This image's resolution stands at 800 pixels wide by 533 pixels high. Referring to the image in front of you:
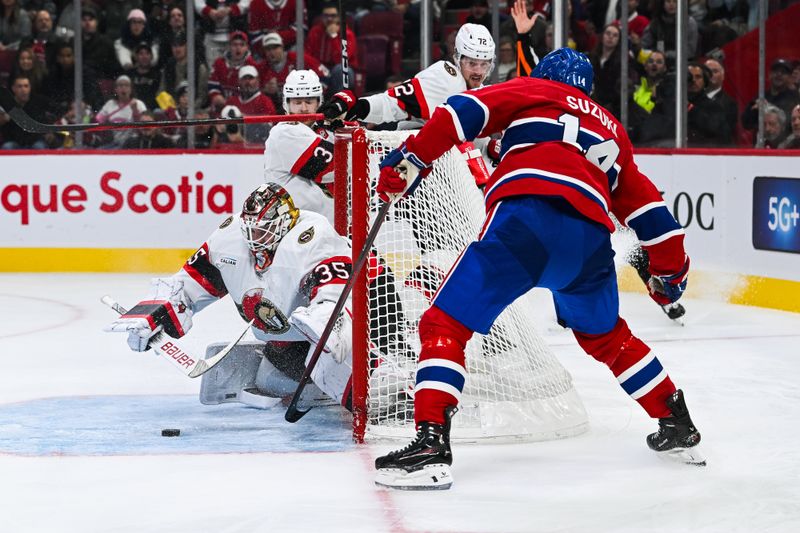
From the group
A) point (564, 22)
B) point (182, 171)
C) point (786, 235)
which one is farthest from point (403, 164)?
point (182, 171)

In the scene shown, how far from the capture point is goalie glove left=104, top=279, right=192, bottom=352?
3949mm

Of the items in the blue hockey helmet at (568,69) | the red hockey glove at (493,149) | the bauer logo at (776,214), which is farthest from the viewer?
the bauer logo at (776,214)

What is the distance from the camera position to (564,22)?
24.0 feet

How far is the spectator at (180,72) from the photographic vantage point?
27.4ft

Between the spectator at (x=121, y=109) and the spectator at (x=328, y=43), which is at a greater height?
the spectator at (x=328, y=43)

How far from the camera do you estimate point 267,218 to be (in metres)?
3.99

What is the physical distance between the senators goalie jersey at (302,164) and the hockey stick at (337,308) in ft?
5.50

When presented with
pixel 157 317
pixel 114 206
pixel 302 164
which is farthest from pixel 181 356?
pixel 114 206

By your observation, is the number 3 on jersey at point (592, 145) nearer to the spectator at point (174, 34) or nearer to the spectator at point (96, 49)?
the spectator at point (174, 34)

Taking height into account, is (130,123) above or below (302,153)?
above

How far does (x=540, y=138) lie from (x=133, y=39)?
5.81m

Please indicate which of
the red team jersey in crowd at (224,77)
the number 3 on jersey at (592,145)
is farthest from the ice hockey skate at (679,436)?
the red team jersey in crowd at (224,77)

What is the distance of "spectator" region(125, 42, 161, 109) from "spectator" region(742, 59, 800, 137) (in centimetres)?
364

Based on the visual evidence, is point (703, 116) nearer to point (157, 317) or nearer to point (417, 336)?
point (417, 336)
